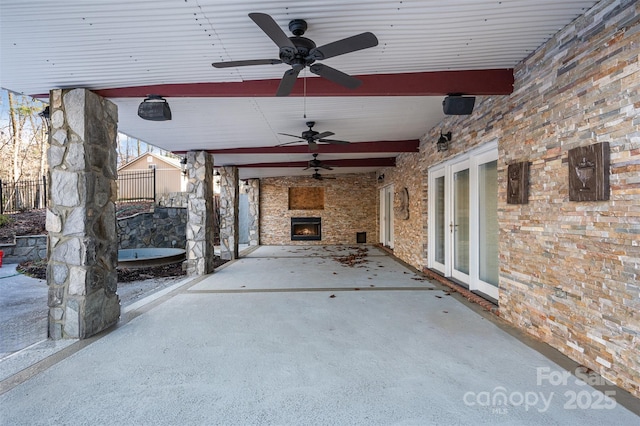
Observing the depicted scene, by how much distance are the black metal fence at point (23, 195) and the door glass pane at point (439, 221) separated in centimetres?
1164

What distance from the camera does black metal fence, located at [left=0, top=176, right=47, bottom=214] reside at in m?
9.96

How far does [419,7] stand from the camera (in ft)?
7.23

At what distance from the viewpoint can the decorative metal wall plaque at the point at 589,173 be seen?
2244 mm

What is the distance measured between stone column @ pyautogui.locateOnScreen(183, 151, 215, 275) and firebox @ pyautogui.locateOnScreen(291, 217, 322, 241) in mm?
5254

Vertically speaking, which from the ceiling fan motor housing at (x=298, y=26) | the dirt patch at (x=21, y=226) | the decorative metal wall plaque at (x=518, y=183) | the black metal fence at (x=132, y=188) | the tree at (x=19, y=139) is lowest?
the dirt patch at (x=21, y=226)

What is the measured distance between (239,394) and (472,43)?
11.3 feet

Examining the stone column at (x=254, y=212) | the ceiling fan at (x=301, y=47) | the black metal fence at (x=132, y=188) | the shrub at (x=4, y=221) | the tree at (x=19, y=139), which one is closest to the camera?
the ceiling fan at (x=301, y=47)

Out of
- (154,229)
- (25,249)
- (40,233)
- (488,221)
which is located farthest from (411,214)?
(40,233)

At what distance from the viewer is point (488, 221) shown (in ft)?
13.7

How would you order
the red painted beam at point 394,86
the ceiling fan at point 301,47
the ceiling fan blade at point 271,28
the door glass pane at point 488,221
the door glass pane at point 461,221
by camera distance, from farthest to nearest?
the door glass pane at point 461,221 → the door glass pane at point 488,221 → the red painted beam at point 394,86 → the ceiling fan at point 301,47 → the ceiling fan blade at point 271,28

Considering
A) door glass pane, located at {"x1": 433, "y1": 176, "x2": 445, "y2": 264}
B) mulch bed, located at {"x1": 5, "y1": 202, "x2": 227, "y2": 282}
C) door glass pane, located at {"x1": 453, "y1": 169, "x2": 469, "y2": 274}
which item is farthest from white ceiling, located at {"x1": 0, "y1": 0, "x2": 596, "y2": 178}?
mulch bed, located at {"x1": 5, "y1": 202, "x2": 227, "y2": 282}

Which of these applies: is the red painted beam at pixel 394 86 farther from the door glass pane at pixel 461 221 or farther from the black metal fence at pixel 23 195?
the black metal fence at pixel 23 195

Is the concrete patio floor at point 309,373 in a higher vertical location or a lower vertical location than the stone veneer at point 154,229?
lower

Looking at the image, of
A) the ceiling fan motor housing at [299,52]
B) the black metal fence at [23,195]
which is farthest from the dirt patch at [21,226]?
the ceiling fan motor housing at [299,52]
